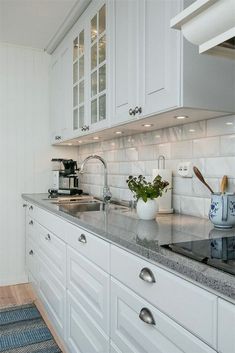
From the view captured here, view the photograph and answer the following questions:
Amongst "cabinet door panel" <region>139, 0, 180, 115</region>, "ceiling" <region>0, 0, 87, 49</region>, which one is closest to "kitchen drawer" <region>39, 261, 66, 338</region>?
"cabinet door panel" <region>139, 0, 180, 115</region>

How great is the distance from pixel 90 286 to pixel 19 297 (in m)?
1.66

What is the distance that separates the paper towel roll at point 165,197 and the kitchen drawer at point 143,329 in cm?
66

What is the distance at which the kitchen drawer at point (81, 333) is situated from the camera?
143 centimetres

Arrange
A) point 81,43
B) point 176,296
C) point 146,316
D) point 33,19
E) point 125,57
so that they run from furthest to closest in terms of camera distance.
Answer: point 33,19 → point 81,43 → point 125,57 → point 146,316 → point 176,296

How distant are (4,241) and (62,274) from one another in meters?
1.47

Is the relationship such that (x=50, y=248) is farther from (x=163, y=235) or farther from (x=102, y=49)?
(x=102, y=49)

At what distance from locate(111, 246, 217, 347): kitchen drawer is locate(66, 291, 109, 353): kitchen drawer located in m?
0.40

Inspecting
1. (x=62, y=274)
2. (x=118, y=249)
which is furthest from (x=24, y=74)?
(x=118, y=249)

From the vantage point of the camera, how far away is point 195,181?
175cm

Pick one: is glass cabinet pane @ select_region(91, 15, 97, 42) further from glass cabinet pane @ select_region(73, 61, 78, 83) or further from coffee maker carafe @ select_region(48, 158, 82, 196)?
coffee maker carafe @ select_region(48, 158, 82, 196)

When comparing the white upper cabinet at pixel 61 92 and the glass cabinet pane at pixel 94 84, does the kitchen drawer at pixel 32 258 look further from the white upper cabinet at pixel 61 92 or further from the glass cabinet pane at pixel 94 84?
the glass cabinet pane at pixel 94 84

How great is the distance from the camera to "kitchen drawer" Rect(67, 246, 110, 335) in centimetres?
139

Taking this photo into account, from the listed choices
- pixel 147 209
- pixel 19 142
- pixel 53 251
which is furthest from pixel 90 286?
pixel 19 142

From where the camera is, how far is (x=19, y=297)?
291 centimetres
